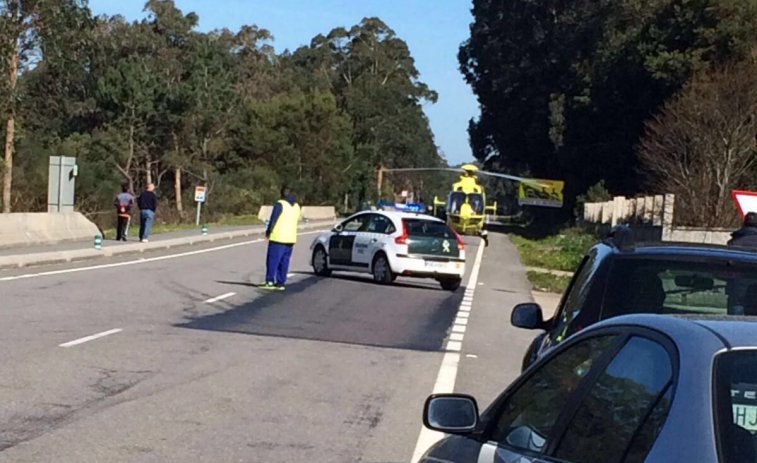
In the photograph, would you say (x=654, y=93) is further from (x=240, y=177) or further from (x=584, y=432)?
(x=584, y=432)

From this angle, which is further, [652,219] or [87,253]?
[652,219]

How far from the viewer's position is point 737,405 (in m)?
3.30

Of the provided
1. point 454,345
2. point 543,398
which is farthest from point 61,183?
point 543,398

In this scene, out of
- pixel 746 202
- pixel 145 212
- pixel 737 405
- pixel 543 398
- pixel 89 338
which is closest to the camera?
pixel 737 405

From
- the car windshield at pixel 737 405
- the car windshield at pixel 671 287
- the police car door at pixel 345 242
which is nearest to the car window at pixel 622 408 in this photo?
the car windshield at pixel 737 405

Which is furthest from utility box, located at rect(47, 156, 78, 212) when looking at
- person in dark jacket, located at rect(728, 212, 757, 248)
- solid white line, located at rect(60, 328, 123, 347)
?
person in dark jacket, located at rect(728, 212, 757, 248)

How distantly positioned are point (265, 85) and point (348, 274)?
264 ft

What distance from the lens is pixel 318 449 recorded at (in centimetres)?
896

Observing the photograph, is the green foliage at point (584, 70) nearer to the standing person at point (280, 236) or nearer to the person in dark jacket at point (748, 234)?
the standing person at point (280, 236)

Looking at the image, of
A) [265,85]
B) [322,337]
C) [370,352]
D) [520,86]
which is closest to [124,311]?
[322,337]

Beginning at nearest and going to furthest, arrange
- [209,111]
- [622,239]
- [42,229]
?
[622,239]
[42,229]
[209,111]

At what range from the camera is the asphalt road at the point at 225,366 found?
9.00 meters

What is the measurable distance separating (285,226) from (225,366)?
9352mm

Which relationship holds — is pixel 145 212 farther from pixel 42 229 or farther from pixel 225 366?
pixel 225 366
